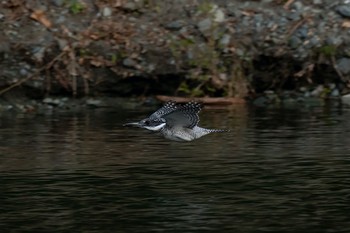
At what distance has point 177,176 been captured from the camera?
522 inches

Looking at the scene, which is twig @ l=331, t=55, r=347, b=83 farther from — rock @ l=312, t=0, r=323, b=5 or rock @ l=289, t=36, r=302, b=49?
rock @ l=312, t=0, r=323, b=5

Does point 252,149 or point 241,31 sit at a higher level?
point 241,31

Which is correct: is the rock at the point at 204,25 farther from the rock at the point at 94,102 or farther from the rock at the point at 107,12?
the rock at the point at 94,102

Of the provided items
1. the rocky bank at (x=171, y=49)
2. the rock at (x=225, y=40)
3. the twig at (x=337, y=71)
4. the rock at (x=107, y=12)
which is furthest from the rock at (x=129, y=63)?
the twig at (x=337, y=71)

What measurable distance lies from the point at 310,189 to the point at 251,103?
8.45 meters

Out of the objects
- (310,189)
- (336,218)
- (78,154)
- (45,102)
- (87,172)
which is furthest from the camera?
(45,102)

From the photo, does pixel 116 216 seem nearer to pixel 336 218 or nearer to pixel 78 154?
pixel 336 218

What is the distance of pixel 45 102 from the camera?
20672mm

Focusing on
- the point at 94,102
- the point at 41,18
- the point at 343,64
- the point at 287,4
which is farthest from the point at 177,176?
the point at 287,4

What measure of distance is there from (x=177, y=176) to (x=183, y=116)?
0.89m

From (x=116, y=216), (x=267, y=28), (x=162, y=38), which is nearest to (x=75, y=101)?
(x=162, y=38)

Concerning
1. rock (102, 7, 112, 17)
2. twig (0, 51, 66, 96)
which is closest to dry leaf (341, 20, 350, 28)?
rock (102, 7, 112, 17)

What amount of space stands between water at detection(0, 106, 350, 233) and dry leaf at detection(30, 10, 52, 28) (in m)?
2.78

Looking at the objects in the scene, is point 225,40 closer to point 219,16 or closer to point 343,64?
point 219,16
